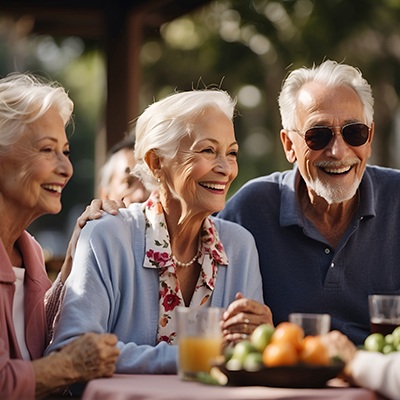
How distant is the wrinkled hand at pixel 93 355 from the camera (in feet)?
10.9

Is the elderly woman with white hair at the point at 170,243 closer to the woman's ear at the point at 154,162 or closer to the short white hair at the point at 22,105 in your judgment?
the woman's ear at the point at 154,162

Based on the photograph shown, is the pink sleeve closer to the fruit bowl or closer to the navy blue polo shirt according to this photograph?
the fruit bowl

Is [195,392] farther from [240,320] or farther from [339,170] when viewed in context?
[339,170]

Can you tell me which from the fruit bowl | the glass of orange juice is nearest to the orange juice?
the glass of orange juice

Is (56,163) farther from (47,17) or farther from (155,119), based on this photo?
(47,17)

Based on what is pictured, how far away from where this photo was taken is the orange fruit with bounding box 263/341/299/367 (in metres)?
2.91

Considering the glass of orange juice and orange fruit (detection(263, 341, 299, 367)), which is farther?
the glass of orange juice

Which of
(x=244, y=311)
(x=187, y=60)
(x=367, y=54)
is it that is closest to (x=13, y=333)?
(x=244, y=311)

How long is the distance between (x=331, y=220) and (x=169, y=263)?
1036 mm

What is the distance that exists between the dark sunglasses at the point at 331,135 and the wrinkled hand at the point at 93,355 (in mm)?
1564

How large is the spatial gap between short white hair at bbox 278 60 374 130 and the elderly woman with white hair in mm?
634

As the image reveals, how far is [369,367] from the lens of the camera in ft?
9.85

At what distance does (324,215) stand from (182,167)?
0.89 m

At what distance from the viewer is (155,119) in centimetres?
412
